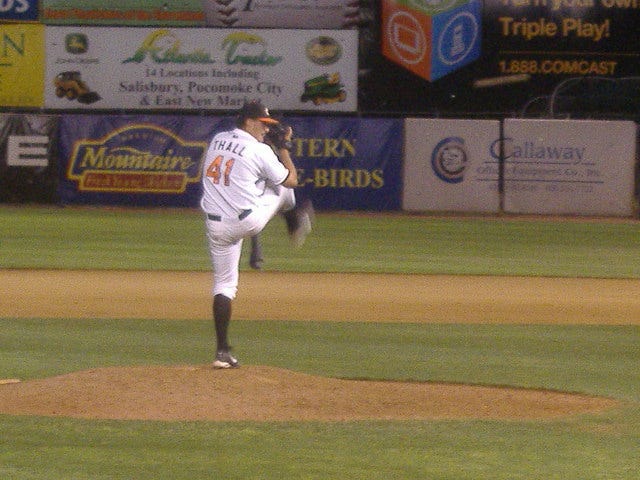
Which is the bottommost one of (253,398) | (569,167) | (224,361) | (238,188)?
(253,398)

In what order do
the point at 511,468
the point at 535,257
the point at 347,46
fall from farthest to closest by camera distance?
1. the point at 347,46
2. the point at 535,257
3. the point at 511,468

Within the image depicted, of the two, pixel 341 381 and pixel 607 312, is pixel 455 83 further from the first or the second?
pixel 341 381

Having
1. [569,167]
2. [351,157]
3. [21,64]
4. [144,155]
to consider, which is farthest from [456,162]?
[21,64]

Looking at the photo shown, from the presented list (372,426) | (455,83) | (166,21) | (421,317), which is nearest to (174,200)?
(166,21)

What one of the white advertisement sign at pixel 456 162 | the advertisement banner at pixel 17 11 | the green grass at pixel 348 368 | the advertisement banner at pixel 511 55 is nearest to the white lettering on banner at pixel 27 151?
the advertisement banner at pixel 17 11

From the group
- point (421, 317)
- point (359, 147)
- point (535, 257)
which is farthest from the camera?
point (359, 147)

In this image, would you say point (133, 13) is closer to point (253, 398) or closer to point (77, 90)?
point (77, 90)

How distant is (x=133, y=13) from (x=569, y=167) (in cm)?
1169

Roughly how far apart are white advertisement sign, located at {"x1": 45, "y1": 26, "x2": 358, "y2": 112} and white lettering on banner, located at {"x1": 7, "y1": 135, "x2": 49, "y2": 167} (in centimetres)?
389

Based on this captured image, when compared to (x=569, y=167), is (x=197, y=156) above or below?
above

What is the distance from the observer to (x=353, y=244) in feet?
63.4

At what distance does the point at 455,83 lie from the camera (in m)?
30.3

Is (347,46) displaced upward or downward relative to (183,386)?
upward

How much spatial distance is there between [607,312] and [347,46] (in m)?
17.9
